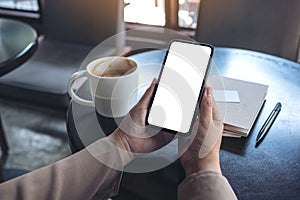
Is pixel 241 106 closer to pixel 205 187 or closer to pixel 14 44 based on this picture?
pixel 205 187

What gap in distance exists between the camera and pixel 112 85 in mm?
706

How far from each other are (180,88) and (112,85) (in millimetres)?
143

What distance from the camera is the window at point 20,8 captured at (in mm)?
2150

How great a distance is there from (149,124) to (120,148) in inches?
2.9

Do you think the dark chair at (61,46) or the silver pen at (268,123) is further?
the dark chair at (61,46)

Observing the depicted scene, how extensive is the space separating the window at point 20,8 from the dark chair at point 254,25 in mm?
1219

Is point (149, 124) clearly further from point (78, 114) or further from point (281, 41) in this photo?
point (281, 41)

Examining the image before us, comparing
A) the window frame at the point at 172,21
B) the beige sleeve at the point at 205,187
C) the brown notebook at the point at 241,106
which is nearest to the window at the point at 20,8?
the window frame at the point at 172,21

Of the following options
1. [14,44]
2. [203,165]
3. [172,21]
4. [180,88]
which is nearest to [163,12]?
[172,21]

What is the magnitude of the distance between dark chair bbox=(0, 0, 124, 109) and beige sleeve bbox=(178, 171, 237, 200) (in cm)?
84

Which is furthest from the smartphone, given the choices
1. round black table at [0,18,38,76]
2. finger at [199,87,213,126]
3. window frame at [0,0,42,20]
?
window frame at [0,0,42,20]

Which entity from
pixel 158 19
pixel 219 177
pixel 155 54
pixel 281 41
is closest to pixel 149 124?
pixel 219 177

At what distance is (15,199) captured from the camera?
57cm

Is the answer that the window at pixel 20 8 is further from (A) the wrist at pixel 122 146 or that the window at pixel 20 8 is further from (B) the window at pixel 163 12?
(A) the wrist at pixel 122 146
